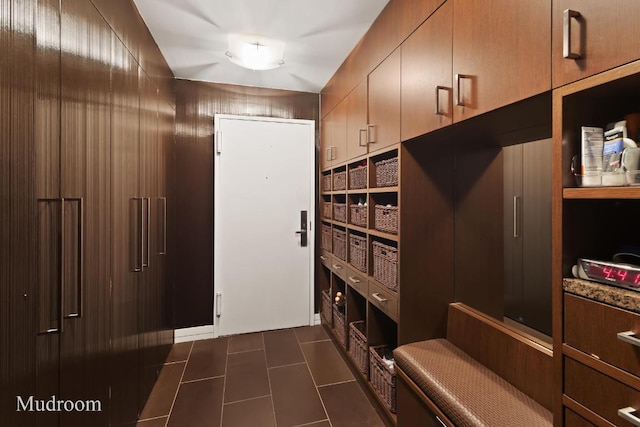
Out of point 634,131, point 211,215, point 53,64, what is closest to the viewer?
point 634,131

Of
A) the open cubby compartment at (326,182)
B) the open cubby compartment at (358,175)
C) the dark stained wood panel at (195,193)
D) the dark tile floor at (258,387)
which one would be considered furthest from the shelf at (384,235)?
the dark stained wood panel at (195,193)

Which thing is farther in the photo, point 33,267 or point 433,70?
point 433,70

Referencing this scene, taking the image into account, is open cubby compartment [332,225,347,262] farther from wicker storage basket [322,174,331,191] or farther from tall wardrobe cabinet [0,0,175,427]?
tall wardrobe cabinet [0,0,175,427]

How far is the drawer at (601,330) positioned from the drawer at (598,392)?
0.05m

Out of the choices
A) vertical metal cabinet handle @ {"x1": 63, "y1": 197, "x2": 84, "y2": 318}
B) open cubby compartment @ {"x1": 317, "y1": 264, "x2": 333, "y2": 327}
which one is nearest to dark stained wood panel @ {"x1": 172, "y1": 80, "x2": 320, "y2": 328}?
open cubby compartment @ {"x1": 317, "y1": 264, "x2": 333, "y2": 327}

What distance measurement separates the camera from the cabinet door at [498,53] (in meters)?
0.88

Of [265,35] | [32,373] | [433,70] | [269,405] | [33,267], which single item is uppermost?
[265,35]

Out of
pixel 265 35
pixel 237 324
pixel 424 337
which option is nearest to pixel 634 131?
pixel 424 337

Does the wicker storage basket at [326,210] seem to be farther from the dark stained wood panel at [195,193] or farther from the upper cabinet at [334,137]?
the dark stained wood panel at [195,193]

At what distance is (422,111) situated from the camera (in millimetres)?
1454

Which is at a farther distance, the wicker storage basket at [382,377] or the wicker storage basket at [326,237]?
the wicker storage basket at [326,237]

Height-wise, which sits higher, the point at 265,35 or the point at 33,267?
the point at 265,35

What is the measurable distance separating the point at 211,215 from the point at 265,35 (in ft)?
5.60

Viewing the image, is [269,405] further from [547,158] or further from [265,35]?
[265,35]
